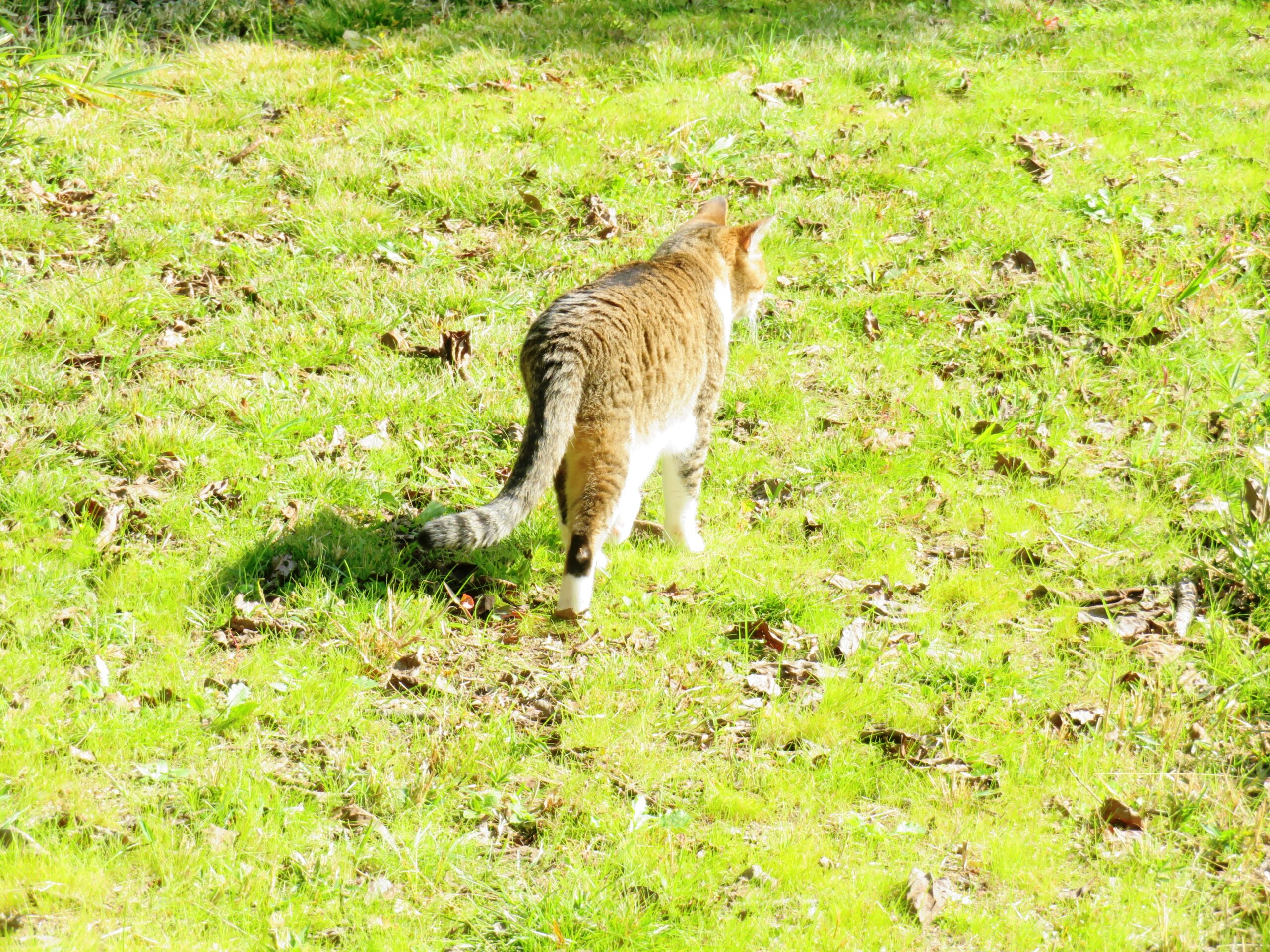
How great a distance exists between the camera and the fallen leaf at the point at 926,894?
10.5 feet

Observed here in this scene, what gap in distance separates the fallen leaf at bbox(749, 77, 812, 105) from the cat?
3.69m

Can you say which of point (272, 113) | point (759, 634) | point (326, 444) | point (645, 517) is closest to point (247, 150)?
point (272, 113)

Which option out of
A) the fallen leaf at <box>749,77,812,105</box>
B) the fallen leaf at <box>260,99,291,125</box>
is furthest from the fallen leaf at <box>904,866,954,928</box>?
the fallen leaf at <box>260,99,291,125</box>

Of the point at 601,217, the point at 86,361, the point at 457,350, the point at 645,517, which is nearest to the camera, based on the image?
the point at 645,517

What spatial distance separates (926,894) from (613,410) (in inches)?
78.9

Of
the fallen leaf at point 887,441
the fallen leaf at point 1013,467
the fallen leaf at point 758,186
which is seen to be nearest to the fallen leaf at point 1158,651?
the fallen leaf at point 1013,467

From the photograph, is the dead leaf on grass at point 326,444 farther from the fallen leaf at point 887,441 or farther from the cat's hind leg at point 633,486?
the fallen leaf at point 887,441

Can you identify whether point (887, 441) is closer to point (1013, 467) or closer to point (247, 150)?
point (1013, 467)

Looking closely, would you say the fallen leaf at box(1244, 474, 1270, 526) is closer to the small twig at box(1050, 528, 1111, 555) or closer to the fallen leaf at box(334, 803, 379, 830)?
the small twig at box(1050, 528, 1111, 555)

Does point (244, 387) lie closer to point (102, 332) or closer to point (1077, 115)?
point (102, 332)

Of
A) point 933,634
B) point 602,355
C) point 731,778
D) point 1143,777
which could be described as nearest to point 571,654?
point 731,778

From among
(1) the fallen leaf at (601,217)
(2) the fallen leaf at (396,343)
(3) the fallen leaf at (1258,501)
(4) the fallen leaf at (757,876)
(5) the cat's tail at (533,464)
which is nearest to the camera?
(4) the fallen leaf at (757,876)

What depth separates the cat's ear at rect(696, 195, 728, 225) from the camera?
5.81m

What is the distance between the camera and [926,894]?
3250mm
